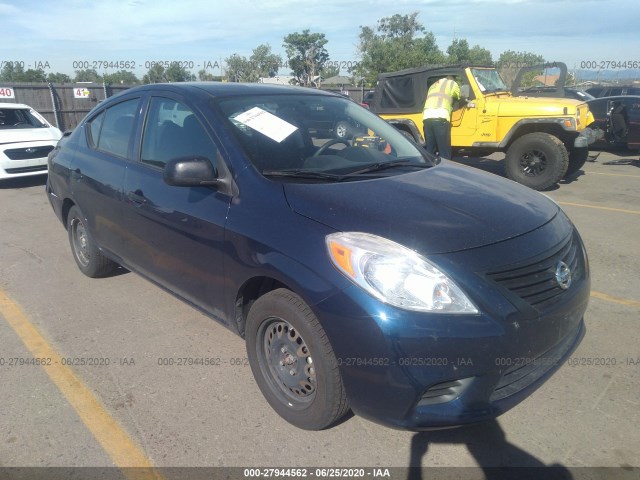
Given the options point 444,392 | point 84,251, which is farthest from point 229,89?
point 444,392

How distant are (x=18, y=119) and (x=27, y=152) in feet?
4.78

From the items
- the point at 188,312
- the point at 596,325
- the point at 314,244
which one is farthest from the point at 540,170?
the point at 314,244

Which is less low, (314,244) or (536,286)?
(314,244)

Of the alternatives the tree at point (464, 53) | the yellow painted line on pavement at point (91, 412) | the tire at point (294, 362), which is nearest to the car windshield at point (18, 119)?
the yellow painted line on pavement at point (91, 412)

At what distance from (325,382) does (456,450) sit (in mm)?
753

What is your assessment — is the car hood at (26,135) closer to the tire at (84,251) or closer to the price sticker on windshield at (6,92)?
the tire at (84,251)

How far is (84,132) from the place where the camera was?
4.52 meters

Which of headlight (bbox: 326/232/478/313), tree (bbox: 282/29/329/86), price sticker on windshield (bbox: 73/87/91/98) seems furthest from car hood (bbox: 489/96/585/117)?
tree (bbox: 282/29/329/86)

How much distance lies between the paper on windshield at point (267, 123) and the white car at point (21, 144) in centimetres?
782

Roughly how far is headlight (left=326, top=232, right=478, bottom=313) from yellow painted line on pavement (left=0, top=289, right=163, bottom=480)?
132 cm

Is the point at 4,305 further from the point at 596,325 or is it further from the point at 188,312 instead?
the point at 596,325

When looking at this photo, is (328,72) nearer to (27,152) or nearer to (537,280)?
(27,152)

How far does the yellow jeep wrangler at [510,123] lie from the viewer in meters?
8.34

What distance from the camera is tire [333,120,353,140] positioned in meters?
3.49
